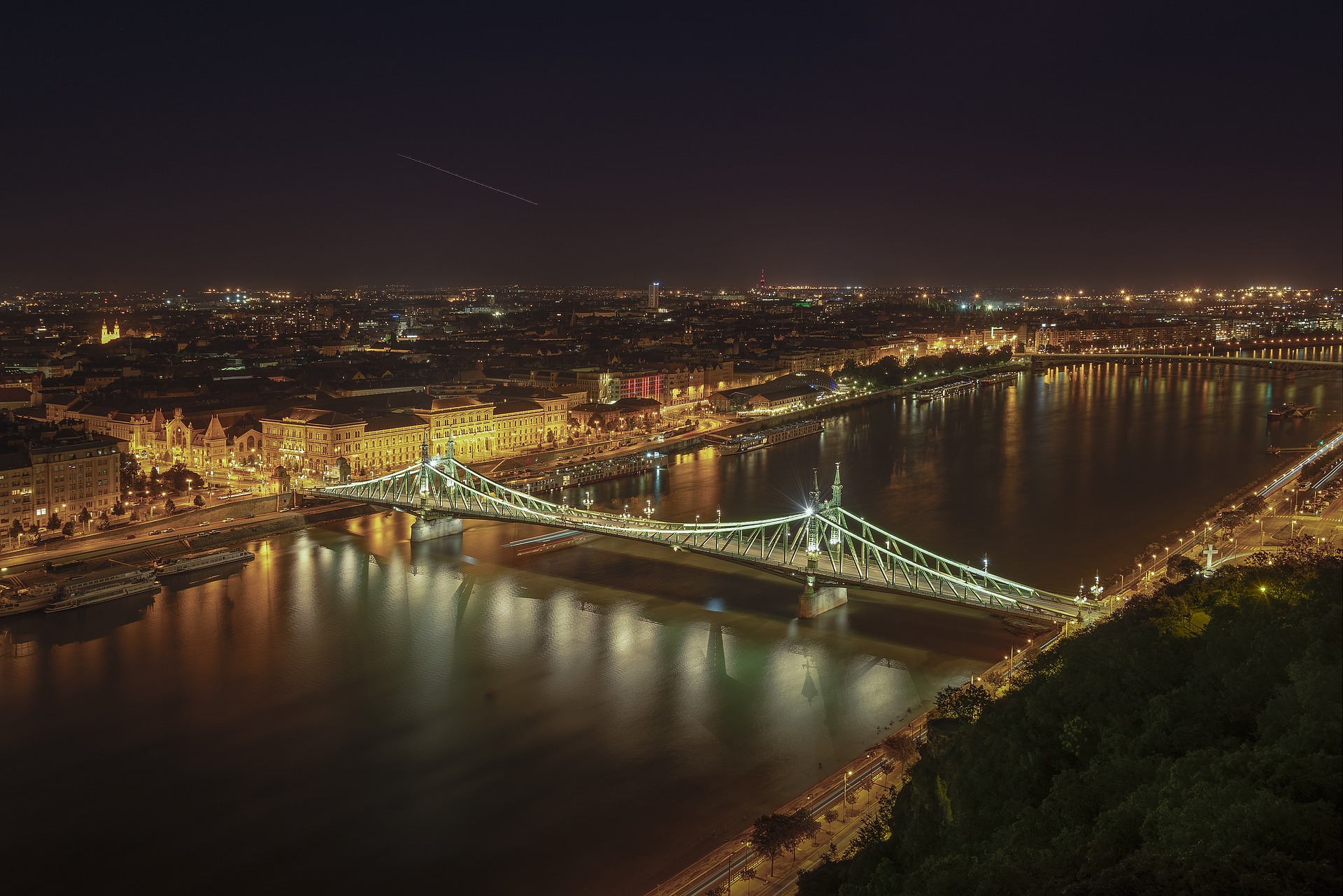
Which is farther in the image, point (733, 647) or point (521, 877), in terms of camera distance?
point (733, 647)

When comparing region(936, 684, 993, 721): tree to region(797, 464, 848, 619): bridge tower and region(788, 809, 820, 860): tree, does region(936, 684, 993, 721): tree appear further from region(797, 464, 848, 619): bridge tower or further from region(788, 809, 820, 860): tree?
region(797, 464, 848, 619): bridge tower

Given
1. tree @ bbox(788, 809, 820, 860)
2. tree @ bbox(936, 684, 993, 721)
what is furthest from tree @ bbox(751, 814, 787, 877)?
tree @ bbox(936, 684, 993, 721)

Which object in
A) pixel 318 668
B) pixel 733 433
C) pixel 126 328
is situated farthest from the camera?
pixel 126 328

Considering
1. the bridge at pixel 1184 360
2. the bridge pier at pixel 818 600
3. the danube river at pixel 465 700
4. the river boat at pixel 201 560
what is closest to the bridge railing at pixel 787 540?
the bridge pier at pixel 818 600

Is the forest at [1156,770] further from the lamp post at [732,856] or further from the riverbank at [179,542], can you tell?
the riverbank at [179,542]

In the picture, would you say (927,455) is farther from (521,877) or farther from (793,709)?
(521,877)

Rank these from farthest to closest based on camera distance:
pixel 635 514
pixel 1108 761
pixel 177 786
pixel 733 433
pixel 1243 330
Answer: pixel 1243 330 < pixel 733 433 < pixel 635 514 < pixel 177 786 < pixel 1108 761

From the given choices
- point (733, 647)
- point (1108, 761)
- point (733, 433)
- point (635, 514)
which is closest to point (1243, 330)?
point (733, 433)
